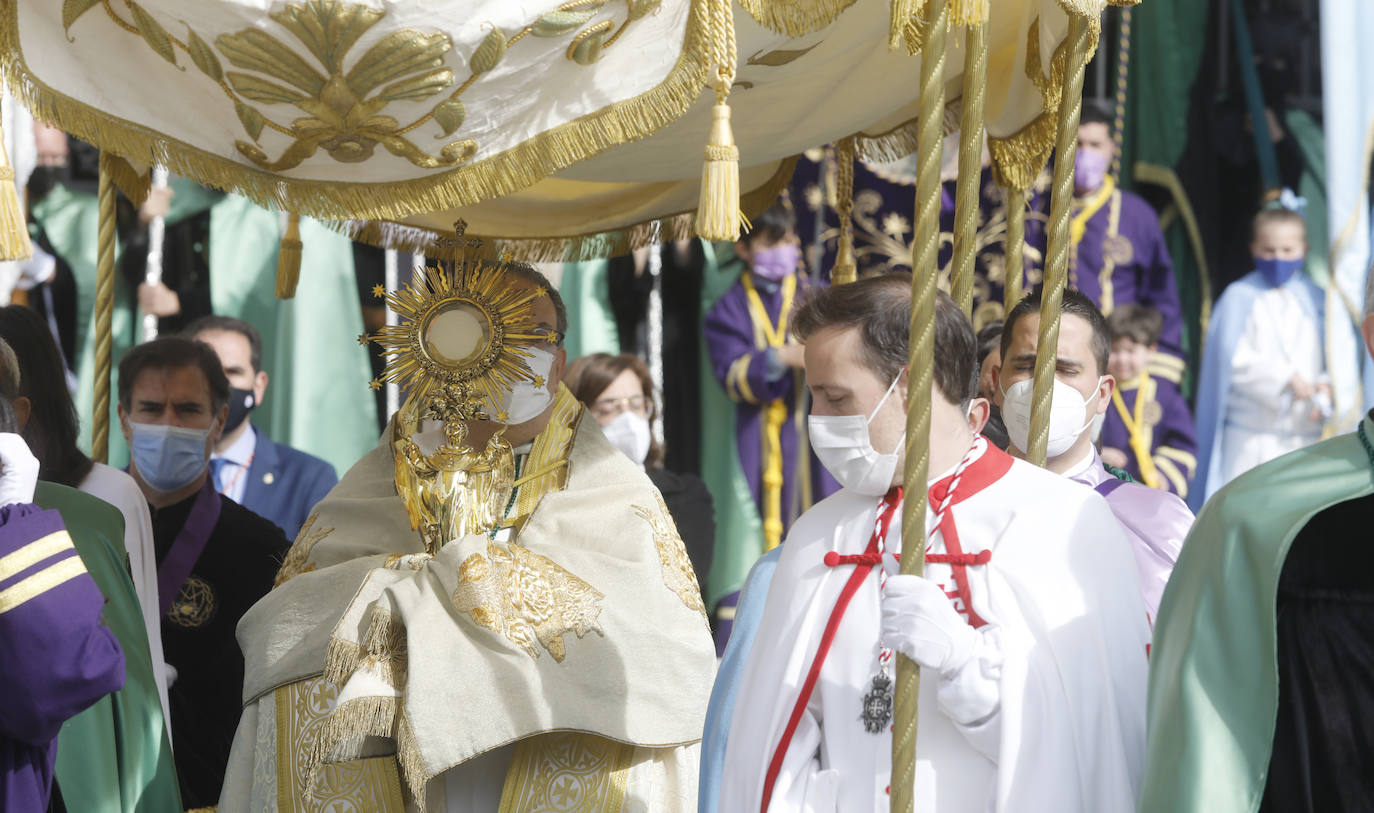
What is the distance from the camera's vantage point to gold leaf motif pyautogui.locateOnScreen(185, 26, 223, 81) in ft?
12.8

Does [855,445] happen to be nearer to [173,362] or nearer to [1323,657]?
[1323,657]

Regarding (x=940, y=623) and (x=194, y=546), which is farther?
(x=194, y=546)

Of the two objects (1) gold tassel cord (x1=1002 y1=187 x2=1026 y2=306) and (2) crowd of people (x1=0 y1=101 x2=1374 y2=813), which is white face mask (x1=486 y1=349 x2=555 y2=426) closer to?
(2) crowd of people (x1=0 y1=101 x2=1374 y2=813)

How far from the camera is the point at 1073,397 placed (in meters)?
4.50

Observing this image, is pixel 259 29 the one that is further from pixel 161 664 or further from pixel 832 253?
pixel 832 253

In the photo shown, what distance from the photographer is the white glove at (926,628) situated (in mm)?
3104

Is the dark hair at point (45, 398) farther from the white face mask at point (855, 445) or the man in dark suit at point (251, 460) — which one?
the white face mask at point (855, 445)

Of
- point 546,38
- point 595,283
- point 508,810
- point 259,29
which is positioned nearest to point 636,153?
point 546,38

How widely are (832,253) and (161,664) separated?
4627 millimetres

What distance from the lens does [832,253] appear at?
28.2 ft

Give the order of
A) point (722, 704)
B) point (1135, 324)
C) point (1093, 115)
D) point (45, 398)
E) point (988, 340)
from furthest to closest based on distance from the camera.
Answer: point (1093, 115)
point (1135, 324)
point (988, 340)
point (45, 398)
point (722, 704)

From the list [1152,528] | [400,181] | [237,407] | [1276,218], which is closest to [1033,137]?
Answer: [1152,528]

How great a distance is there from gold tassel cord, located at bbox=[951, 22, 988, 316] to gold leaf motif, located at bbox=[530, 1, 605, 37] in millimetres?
838

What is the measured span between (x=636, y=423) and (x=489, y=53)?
9.23ft
